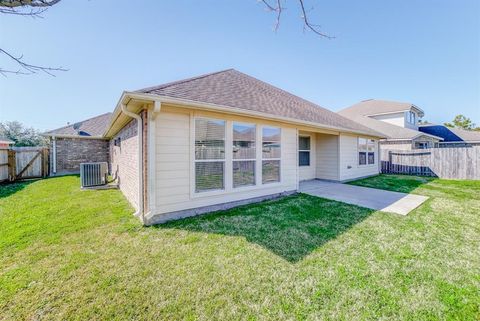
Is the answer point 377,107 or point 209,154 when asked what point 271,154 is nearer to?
point 209,154

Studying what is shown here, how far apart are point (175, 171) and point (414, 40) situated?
1414cm

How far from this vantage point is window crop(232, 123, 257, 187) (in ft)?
18.6

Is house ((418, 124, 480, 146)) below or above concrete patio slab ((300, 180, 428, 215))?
above

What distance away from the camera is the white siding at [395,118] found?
19.9 metres

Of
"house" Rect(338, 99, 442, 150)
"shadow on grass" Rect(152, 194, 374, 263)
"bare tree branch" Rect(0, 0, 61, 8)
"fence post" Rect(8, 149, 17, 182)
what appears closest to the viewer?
"bare tree branch" Rect(0, 0, 61, 8)

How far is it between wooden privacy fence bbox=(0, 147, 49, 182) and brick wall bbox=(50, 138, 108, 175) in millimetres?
691

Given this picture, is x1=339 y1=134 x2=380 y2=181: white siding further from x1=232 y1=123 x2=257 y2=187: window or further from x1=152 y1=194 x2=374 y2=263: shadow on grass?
x1=232 y1=123 x2=257 y2=187: window

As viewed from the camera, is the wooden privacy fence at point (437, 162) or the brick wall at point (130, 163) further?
the wooden privacy fence at point (437, 162)

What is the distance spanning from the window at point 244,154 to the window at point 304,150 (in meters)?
4.42

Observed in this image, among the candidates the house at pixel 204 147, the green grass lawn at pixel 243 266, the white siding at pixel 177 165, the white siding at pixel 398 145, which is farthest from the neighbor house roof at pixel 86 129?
the white siding at pixel 398 145

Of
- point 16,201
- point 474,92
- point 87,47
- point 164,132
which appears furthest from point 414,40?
point 16,201

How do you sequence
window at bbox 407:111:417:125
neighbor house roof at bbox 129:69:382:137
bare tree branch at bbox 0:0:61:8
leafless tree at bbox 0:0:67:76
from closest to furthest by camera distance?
bare tree branch at bbox 0:0:61:8
leafless tree at bbox 0:0:67:76
neighbor house roof at bbox 129:69:382:137
window at bbox 407:111:417:125

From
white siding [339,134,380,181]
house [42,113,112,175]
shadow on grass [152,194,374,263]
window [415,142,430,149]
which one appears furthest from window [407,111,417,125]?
house [42,113,112,175]

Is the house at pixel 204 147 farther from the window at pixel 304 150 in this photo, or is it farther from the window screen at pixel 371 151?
the window screen at pixel 371 151
